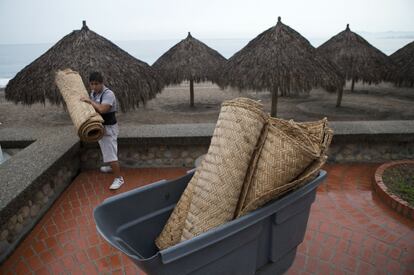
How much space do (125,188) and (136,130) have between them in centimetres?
116

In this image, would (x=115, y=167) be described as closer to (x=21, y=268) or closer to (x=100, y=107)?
(x=100, y=107)

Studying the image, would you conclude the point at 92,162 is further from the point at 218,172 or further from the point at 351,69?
the point at 351,69

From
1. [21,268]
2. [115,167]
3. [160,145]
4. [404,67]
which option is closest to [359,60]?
[404,67]

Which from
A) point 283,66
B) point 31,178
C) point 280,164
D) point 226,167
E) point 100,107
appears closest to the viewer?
point 280,164

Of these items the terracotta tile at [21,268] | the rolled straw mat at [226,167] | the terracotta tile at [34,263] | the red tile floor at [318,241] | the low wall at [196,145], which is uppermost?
the rolled straw mat at [226,167]

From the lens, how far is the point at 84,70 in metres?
6.49

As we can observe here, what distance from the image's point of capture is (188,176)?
2.39m

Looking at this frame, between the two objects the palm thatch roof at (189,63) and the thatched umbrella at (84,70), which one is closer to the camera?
the thatched umbrella at (84,70)

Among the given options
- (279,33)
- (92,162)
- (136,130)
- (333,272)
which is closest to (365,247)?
(333,272)

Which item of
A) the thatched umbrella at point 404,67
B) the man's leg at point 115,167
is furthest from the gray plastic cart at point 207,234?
the thatched umbrella at point 404,67

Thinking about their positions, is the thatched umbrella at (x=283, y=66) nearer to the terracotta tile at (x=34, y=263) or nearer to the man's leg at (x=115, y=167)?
the man's leg at (x=115, y=167)

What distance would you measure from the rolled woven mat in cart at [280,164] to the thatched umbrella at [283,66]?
6.38 m

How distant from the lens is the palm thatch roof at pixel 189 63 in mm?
11766

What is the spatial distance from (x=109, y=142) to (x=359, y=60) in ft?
35.2
